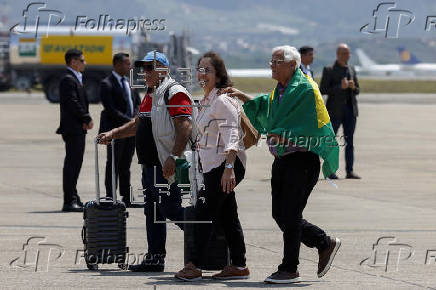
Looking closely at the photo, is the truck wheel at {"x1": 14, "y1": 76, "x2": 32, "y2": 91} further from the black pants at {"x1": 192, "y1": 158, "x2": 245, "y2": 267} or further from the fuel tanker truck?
the black pants at {"x1": 192, "y1": 158, "x2": 245, "y2": 267}

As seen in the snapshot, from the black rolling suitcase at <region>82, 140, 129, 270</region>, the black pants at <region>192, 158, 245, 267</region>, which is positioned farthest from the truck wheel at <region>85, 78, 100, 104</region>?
the black pants at <region>192, 158, 245, 267</region>

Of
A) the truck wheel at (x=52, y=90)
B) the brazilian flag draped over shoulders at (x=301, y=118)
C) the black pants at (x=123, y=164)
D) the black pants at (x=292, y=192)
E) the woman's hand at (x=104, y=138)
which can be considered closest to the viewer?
the brazilian flag draped over shoulders at (x=301, y=118)

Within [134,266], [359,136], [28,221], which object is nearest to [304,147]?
[134,266]

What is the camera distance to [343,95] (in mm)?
17375

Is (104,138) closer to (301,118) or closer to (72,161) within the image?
(301,118)

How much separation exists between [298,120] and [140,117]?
1413mm

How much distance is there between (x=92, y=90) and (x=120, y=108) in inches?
1420

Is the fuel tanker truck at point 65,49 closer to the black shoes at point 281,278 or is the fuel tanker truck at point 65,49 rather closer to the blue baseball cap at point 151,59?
the blue baseball cap at point 151,59

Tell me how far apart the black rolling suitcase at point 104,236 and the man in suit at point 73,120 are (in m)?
4.05

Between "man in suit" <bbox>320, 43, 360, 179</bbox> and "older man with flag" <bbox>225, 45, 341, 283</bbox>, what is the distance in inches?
332

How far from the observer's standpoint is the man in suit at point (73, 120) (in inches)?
535

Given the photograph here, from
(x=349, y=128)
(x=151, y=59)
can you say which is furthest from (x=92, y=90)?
(x=151, y=59)

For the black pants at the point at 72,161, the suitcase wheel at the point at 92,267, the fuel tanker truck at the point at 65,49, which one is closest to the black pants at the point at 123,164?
the black pants at the point at 72,161

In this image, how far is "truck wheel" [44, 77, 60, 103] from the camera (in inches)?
1939
